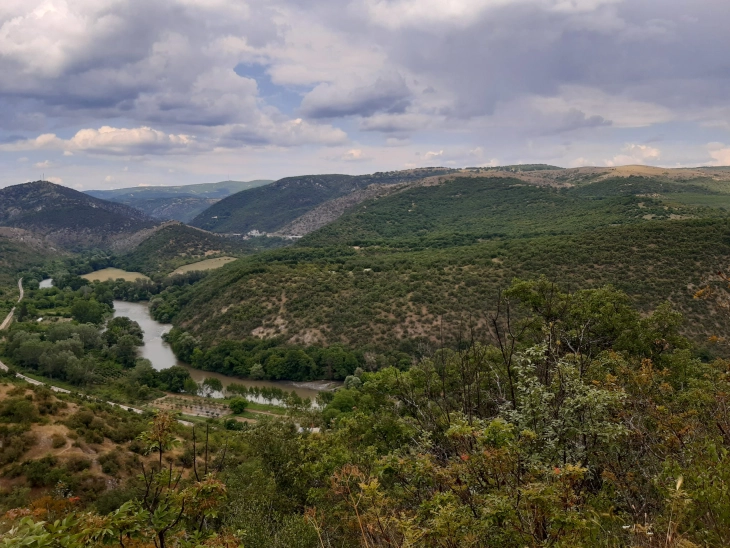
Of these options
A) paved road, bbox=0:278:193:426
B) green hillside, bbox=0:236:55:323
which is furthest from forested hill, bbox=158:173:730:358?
green hillside, bbox=0:236:55:323

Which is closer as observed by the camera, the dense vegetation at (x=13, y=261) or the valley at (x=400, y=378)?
the valley at (x=400, y=378)

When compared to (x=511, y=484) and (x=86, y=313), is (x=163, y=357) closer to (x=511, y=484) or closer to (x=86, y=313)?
(x=86, y=313)

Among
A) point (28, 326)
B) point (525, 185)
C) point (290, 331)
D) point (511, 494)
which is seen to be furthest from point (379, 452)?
point (525, 185)

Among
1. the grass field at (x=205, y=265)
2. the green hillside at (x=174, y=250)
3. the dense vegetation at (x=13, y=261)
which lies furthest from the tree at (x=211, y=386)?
the green hillside at (x=174, y=250)

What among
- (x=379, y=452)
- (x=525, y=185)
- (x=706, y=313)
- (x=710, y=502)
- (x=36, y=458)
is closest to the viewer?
(x=710, y=502)

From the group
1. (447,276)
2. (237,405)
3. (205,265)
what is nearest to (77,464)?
(237,405)

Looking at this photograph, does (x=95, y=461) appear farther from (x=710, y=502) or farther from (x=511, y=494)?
(x=710, y=502)

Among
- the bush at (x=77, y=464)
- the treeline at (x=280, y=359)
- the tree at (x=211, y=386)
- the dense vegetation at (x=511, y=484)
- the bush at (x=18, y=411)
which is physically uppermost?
the dense vegetation at (x=511, y=484)

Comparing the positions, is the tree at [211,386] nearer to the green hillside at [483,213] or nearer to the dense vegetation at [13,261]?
the green hillside at [483,213]
